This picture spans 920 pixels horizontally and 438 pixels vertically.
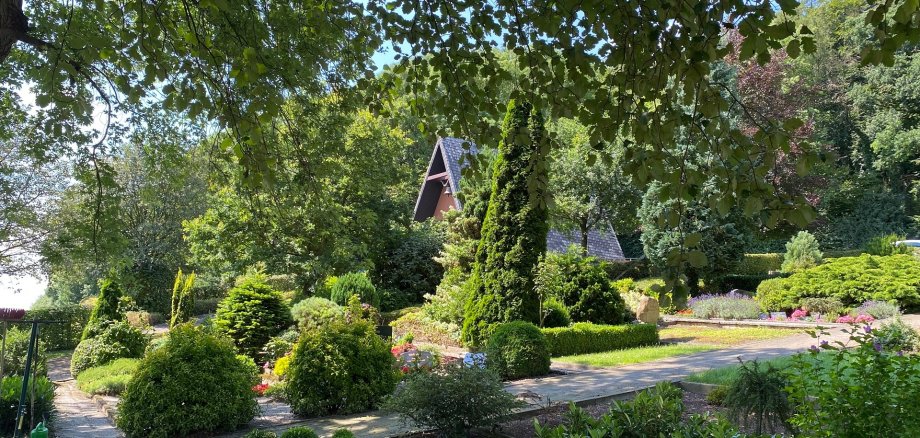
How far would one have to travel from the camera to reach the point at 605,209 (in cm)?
2544

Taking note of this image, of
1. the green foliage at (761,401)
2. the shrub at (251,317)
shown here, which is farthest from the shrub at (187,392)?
the green foliage at (761,401)

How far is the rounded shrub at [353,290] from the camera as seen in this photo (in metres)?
16.2

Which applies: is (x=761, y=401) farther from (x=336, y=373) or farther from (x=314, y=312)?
(x=314, y=312)

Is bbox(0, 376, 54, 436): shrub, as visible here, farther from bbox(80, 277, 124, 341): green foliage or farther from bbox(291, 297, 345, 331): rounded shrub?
bbox(80, 277, 124, 341): green foliage

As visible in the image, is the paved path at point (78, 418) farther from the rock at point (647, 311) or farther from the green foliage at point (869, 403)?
the rock at point (647, 311)

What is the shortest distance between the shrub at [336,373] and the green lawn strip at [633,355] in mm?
Result: 4303

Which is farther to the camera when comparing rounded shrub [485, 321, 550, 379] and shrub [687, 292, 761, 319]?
shrub [687, 292, 761, 319]

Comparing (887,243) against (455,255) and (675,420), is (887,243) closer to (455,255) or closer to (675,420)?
(455,255)

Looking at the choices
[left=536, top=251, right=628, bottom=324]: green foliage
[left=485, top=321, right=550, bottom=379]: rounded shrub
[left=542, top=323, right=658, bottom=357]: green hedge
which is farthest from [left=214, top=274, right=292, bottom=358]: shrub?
[left=536, top=251, right=628, bottom=324]: green foliage

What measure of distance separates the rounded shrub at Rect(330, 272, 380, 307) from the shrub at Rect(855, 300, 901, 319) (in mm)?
12700

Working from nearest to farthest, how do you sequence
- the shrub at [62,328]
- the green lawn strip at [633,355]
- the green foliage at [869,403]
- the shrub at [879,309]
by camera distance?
1. the green foliage at [869,403]
2. the green lawn strip at [633,355]
3. the shrub at [879,309]
4. the shrub at [62,328]

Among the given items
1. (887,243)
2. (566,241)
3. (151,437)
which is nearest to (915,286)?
(887,243)

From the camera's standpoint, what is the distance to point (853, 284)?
54.1ft

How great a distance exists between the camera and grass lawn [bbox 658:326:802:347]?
44.4ft
